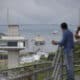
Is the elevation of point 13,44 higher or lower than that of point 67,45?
higher

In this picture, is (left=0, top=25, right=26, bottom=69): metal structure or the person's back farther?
(left=0, top=25, right=26, bottom=69): metal structure

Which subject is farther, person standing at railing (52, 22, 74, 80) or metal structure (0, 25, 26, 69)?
metal structure (0, 25, 26, 69)

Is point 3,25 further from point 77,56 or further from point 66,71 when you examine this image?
point 66,71

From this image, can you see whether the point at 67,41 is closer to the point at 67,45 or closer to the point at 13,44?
the point at 67,45

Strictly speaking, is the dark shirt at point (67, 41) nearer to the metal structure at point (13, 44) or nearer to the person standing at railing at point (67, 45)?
the person standing at railing at point (67, 45)

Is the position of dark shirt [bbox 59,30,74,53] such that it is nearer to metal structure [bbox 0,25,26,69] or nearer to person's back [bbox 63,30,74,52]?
person's back [bbox 63,30,74,52]

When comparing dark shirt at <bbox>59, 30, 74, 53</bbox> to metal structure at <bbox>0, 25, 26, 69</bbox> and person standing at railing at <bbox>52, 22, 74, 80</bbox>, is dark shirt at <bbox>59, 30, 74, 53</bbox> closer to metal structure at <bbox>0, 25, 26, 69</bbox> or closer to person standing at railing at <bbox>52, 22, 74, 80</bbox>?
person standing at railing at <bbox>52, 22, 74, 80</bbox>

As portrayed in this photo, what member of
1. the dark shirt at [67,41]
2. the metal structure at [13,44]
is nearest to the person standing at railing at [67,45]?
the dark shirt at [67,41]

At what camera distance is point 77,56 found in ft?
36.5

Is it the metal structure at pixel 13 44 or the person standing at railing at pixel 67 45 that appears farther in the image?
the metal structure at pixel 13 44

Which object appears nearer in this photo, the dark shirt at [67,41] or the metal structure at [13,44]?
the dark shirt at [67,41]

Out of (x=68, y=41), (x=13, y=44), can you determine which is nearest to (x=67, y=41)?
(x=68, y=41)

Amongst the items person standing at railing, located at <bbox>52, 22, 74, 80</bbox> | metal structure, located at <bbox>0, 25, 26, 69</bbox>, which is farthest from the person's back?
metal structure, located at <bbox>0, 25, 26, 69</bbox>

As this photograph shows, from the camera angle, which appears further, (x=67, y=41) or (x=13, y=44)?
(x=13, y=44)
